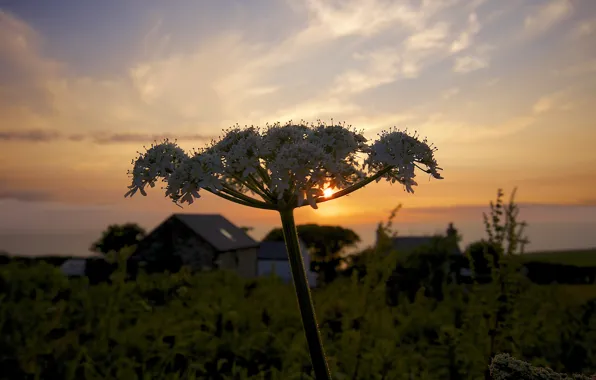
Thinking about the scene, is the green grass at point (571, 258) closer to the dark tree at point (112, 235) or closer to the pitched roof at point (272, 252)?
the pitched roof at point (272, 252)

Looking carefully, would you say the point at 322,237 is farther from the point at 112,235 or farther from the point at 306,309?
the point at 306,309

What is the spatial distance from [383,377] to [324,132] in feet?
8.68

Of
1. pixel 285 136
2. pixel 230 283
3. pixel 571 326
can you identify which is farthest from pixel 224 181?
pixel 230 283

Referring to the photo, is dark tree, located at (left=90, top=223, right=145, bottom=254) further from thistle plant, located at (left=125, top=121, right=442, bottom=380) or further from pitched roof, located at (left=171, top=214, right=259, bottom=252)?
thistle plant, located at (left=125, top=121, right=442, bottom=380)

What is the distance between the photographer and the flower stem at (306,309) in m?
3.35

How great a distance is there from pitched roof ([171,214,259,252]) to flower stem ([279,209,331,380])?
42811 mm

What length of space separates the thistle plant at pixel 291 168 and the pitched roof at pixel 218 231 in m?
42.0

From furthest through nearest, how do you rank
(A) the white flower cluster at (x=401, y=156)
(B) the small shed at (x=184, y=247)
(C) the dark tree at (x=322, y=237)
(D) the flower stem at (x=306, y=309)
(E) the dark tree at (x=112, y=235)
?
1. (C) the dark tree at (x=322, y=237)
2. (E) the dark tree at (x=112, y=235)
3. (B) the small shed at (x=184, y=247)
4. (A) the white flower cluster at (x=401, y=156)
5. (D) the flower stem at (x=306, y=309)

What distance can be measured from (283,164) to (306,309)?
912mm

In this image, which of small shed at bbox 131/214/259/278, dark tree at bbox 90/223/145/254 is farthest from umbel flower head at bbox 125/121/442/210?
dark tree at bbox 90/223/145/254

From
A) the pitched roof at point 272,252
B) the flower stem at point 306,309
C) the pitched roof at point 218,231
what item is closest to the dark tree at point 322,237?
the pitched roof at point 272,252

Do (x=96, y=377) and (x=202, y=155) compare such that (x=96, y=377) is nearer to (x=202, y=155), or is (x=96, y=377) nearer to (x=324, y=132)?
(x=202, y=155)

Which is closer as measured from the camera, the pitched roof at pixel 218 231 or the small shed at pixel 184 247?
the small shed at pixel 184 247

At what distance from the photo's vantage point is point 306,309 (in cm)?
339
